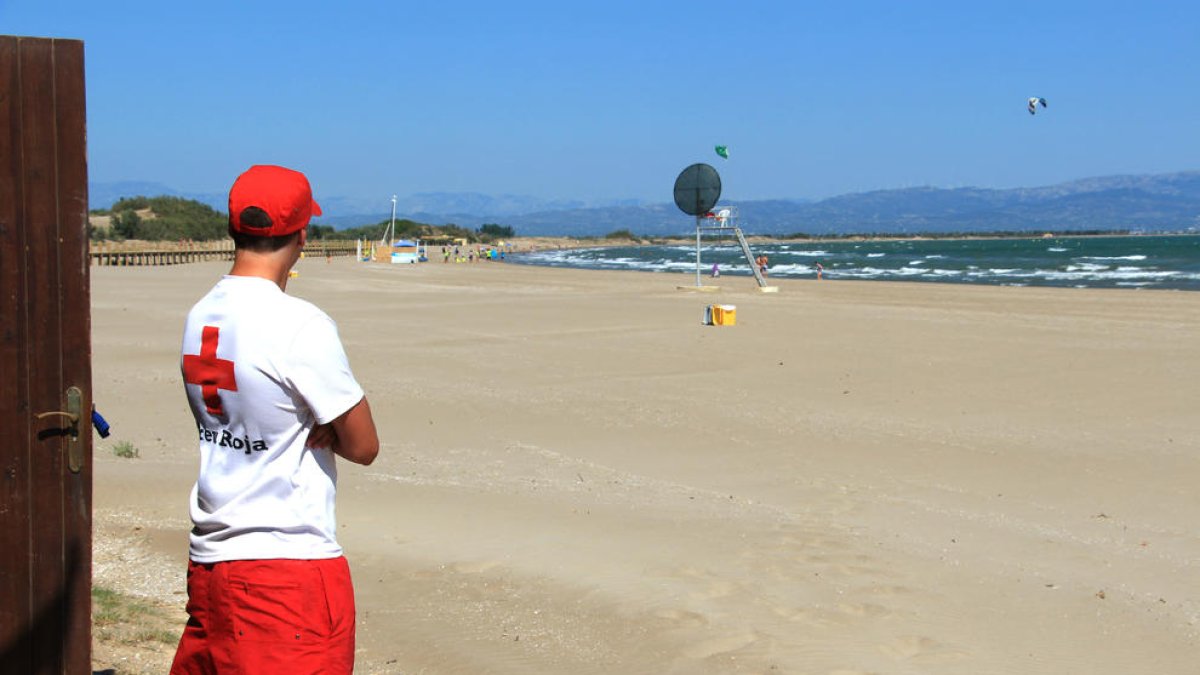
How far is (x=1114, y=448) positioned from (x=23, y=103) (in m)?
8.61

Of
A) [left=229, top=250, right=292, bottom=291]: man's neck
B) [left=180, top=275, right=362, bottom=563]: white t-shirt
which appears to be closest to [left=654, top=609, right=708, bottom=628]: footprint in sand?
[left=180, top=275, right=362, bottom=563]: white t-shirt

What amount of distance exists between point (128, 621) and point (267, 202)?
2910 mm

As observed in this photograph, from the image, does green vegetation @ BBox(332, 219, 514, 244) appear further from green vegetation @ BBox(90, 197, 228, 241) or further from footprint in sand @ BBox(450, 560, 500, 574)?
footprint in sand @ BBox(450, 560, 500, 574)

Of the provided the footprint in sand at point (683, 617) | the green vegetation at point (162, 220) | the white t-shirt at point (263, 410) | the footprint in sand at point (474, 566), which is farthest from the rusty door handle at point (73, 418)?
the green vegetation at point (162, 220)

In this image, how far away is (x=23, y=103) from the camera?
129 inches

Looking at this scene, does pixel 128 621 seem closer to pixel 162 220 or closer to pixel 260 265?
pixel 260 265

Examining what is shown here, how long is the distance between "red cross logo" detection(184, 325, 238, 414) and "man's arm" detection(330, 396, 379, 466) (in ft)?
0.85

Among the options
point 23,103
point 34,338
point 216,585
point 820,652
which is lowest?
point 820,652

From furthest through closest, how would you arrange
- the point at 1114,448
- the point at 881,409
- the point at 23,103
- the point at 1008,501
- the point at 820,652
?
the point at 881,409 → the point at 1114,448 → the point at 1008,501 → the point at 820,652 → the point at 23,103

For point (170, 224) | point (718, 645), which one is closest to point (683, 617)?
point (718, 645)

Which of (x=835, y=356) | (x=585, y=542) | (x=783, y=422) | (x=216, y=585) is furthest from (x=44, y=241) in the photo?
(x=835, y=356)

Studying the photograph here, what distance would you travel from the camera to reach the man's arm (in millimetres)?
2809

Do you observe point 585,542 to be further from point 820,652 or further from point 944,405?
point 944,405

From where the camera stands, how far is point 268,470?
2.79 m
